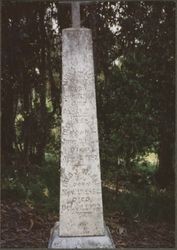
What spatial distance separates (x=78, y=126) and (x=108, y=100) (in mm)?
3227

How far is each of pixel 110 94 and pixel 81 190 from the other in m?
3.38

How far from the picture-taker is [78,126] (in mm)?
6246

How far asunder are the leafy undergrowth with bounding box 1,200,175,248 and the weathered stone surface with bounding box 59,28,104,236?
1740mm

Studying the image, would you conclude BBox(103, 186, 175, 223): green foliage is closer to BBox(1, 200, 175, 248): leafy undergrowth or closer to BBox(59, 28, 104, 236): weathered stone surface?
BBox(1, 200, 175, 248): leafy undergrowth

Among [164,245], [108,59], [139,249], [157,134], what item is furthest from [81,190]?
[108,59]

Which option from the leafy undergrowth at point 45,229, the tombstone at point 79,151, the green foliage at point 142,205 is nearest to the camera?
the tombstone at point 79,151

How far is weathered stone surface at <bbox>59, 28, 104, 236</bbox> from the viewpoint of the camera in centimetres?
623

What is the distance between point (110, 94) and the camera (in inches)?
369

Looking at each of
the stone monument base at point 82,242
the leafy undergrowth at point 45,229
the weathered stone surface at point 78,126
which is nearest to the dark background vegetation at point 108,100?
the leafy undergrowth at point 45,229

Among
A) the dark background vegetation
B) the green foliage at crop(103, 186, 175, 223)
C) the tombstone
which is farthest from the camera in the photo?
the dark background vegetation

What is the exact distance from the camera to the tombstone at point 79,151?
245 inches

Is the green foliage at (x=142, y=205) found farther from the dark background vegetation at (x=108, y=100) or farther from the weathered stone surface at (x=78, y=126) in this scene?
the weathered stone surface at (x=78, y=126)

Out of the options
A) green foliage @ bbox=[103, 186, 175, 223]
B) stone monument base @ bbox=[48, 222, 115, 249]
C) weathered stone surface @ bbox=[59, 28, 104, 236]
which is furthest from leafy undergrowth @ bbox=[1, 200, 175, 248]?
weathered stone surface @ bbox=[59, 28, 104, 236]

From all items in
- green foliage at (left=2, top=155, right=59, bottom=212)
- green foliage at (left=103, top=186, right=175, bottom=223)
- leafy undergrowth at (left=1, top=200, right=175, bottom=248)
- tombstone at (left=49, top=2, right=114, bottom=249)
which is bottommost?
leafy undergrowth at (left=1, top=200, right=175, bottom=248)
